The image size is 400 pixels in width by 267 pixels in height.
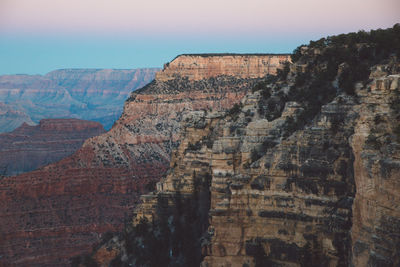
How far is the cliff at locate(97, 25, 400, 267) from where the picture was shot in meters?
23.1

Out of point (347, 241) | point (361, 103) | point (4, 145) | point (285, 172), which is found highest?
point (361, 103)

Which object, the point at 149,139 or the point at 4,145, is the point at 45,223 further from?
the point at 4,145

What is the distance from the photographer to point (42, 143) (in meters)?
153

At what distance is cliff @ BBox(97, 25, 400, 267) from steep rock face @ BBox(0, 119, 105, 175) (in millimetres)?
112081

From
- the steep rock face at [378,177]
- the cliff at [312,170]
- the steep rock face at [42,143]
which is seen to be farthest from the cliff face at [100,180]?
the steep rock face at [42,143]

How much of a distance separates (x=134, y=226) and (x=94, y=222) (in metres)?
35.0

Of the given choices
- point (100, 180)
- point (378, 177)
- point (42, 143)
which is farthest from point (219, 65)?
point (378, 177)

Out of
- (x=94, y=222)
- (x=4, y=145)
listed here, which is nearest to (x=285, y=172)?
(x=94, y=222)

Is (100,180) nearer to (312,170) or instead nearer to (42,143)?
(312,170)

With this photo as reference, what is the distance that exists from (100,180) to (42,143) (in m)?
69.4

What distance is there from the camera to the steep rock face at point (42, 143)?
147 m

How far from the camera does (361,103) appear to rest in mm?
26469

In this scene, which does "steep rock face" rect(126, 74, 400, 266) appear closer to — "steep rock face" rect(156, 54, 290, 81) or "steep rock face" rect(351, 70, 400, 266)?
"steep rock face" rect(351, 70, 400, 266)

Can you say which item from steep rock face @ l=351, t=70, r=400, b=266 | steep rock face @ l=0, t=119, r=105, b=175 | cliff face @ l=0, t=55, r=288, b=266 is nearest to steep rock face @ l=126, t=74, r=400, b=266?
steep rock face @ l=351, t=70, r=400, b=266
